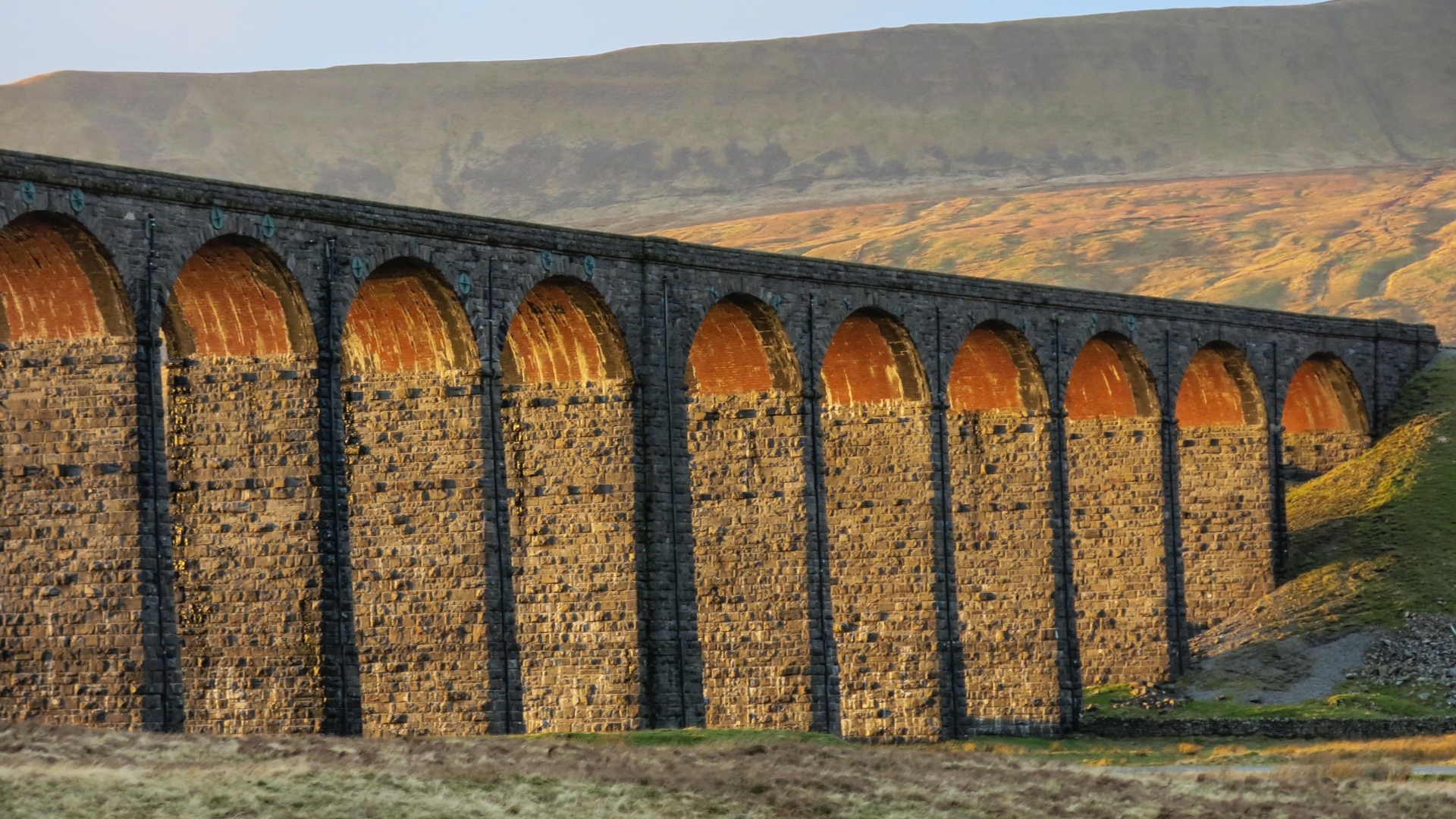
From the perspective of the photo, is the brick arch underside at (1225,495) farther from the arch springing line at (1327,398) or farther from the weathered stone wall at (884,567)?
the weathered stone wall at (884,567)

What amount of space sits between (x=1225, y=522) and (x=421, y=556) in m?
28.2

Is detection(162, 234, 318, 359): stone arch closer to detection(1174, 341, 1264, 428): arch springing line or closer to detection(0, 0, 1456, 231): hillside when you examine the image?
detection(1174, 341, 1264, 428): arch springing line

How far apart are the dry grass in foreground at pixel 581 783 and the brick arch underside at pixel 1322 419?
3223 cm

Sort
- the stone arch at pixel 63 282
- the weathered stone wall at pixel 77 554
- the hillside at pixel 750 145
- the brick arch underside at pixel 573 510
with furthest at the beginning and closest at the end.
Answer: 1. the hillside at pixel 750 145
2. the brick arch underside at pixel 573 510
3. the stone arch at pixel 63 282
4. the weathered stone wall at pixel 77 554

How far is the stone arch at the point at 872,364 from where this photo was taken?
151ft

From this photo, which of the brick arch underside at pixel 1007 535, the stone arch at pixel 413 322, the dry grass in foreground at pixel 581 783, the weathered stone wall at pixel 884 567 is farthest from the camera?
the brick arch underside at pixel 1007 535

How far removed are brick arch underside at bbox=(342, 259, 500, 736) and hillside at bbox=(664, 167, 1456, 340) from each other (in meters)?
93.2

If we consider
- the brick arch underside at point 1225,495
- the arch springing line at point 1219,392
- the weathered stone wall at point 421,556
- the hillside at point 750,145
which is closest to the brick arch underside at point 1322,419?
the arch springing line at point 1219,392

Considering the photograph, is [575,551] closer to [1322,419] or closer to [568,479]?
[568,479]

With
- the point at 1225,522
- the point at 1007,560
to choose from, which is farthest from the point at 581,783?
the point at 1225,522

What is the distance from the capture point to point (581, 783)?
24766 millimetres

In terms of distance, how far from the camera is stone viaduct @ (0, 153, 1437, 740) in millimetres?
29656

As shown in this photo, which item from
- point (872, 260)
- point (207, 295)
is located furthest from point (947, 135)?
point (207, 295)

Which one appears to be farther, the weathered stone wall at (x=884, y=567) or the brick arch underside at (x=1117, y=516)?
the brick arch underside at (x=1117, y=516)
